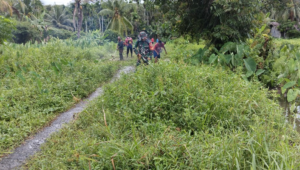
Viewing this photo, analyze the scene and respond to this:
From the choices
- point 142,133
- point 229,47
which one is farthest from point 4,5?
point 142,133

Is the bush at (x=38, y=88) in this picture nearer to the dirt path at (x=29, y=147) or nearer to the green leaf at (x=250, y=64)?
the dirt path at (x=29, y=147)

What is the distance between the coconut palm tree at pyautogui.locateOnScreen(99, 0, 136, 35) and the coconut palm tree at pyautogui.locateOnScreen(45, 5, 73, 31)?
48.6 feet

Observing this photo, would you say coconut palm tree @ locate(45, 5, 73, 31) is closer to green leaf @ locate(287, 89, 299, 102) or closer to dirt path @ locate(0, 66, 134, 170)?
dirt path @ locate(0, 66, 134, 170)

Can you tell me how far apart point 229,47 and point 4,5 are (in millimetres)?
12584

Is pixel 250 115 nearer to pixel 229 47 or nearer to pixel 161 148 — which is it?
pixel 161 148

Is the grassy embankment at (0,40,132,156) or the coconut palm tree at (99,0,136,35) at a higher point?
the coconut palm tree at (99,0,136,35)

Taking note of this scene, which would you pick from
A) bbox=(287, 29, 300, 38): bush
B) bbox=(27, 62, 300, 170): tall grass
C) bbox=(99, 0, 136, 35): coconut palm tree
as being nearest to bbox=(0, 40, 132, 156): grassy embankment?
bbox=(27, 62, 300, 170): tall grass

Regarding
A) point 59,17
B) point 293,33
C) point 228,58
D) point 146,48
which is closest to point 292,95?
point 228,58

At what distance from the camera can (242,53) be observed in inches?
254

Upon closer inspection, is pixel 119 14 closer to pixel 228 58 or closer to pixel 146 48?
pixel 146 48

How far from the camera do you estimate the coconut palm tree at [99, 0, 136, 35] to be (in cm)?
2030

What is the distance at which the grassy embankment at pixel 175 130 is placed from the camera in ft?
7.63

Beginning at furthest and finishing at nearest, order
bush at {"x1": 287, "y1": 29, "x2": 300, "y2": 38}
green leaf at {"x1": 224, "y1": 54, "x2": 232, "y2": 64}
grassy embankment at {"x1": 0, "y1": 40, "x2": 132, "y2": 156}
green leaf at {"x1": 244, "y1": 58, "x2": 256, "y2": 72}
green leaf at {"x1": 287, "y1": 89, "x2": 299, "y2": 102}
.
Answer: bush at {"x1": 287, "y1": 29, "x2": 300, "y2": 38}, green leaf at {"x1": 224, "y1": 54, "x2": 232, "y2": 64}, green leaf at {"x1": 244, "y1": 58, "x2": 256, "y2": 72}, green leaf at {"x1": 287, "y1": 89, "x2": 299, "y2": 102}, grassy embankment at {"x1": 0, "y1": 40, "x2": 132, "y2": 156}

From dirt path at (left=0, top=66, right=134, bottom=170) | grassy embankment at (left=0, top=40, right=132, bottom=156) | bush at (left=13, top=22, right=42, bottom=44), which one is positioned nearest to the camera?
dirt path at (left=0, top=66, right=134, bottom=170)
